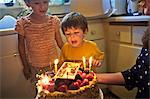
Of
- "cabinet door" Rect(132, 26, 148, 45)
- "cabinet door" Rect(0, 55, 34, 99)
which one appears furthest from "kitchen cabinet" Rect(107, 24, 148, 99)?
"cabinet door" Rect(0, 55, 34, 99)

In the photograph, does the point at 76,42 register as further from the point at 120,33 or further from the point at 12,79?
the point at 120,33

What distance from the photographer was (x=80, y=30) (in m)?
1.46

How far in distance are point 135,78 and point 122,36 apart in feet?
2.83

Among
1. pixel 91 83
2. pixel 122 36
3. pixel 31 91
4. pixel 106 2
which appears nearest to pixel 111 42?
pixel 122 36

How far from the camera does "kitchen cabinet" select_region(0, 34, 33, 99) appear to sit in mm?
1851

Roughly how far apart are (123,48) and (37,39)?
2.64ft

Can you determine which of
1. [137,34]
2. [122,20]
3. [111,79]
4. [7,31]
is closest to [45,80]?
[111,79]

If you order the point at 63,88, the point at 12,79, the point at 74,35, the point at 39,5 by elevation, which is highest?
the point at 39,5

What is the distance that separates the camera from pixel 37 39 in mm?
1708

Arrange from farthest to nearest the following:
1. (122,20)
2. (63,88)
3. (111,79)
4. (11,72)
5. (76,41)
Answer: (122,20), (11,72), (76,41), (111,79), (63,88)

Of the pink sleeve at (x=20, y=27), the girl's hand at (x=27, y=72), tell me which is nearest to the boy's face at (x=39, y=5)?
the pink sleeve at (x=20, y=27)

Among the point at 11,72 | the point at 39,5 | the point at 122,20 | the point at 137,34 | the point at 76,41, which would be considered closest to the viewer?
the point at 76,41

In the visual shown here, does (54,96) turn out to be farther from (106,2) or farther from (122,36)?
(106,2)

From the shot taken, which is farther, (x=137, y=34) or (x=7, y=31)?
(x=137, y=34)
